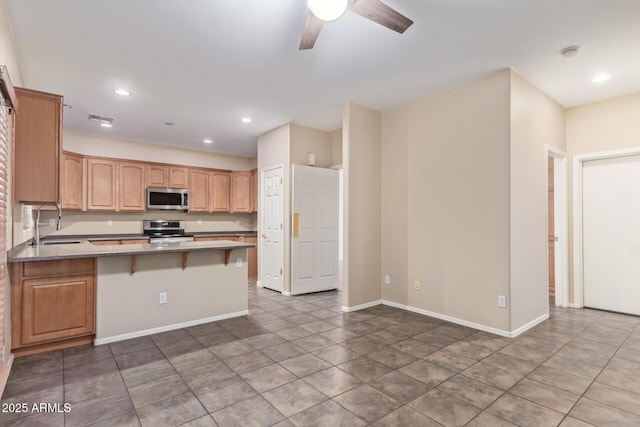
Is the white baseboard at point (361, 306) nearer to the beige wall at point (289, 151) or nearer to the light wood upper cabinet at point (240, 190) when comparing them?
the beige wall at point (289, 151)

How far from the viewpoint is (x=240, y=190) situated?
743 centimetres

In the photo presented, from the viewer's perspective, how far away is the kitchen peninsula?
2885 millimetres

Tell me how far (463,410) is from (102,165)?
6.49 metres

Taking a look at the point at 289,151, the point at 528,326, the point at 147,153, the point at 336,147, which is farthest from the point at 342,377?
the point at 147,153

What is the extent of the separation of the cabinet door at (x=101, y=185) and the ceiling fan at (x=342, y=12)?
510 cm

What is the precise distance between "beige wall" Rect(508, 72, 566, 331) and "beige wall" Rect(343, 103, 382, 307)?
1722 millimetres

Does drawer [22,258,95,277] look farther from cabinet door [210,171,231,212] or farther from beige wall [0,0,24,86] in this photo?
cabinet door [210,171,231,212]

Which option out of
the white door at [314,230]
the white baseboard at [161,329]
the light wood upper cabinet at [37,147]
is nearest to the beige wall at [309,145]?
the white door at [314,230]

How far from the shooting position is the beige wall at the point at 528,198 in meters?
3.41

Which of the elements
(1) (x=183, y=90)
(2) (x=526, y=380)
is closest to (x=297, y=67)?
(1) (x=183, y=90)

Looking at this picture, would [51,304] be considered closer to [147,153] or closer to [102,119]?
[102,119]

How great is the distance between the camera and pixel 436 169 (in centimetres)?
402

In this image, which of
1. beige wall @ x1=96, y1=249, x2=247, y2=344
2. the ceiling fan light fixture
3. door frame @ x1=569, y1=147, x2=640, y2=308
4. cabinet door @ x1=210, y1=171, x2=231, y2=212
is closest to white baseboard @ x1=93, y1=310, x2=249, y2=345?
beige wall @ x1=96, y1=249, x2=247, y2=344

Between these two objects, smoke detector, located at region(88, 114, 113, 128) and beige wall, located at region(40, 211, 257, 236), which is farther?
beige wall, located at region(40, 211, 257, 236)
